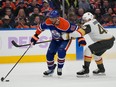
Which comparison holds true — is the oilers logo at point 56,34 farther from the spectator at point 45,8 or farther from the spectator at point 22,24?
the spectator at point 45,8

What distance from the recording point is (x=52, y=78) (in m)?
7.20

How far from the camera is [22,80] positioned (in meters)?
7.00

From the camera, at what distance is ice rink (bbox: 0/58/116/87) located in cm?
664

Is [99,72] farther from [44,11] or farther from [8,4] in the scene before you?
[8,4]

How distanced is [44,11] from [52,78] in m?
3.18

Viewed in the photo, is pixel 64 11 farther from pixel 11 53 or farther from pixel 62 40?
pixel 62 40

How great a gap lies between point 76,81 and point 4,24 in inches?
116

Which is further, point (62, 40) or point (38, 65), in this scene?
point (38, 65)

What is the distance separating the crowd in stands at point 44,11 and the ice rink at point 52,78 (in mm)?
1129

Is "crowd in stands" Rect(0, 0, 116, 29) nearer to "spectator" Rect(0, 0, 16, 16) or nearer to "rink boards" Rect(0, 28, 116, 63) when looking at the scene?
"spectator" Rect(0, 0, 16, 16)

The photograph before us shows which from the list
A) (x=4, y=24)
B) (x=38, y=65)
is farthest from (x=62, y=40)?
(x=4, y=24)

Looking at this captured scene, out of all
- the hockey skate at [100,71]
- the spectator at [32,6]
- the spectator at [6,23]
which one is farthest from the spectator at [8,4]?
the hockey skate at [100,71]

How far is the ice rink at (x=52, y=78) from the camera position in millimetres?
6637

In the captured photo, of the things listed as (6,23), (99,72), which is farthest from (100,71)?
(6,23)
